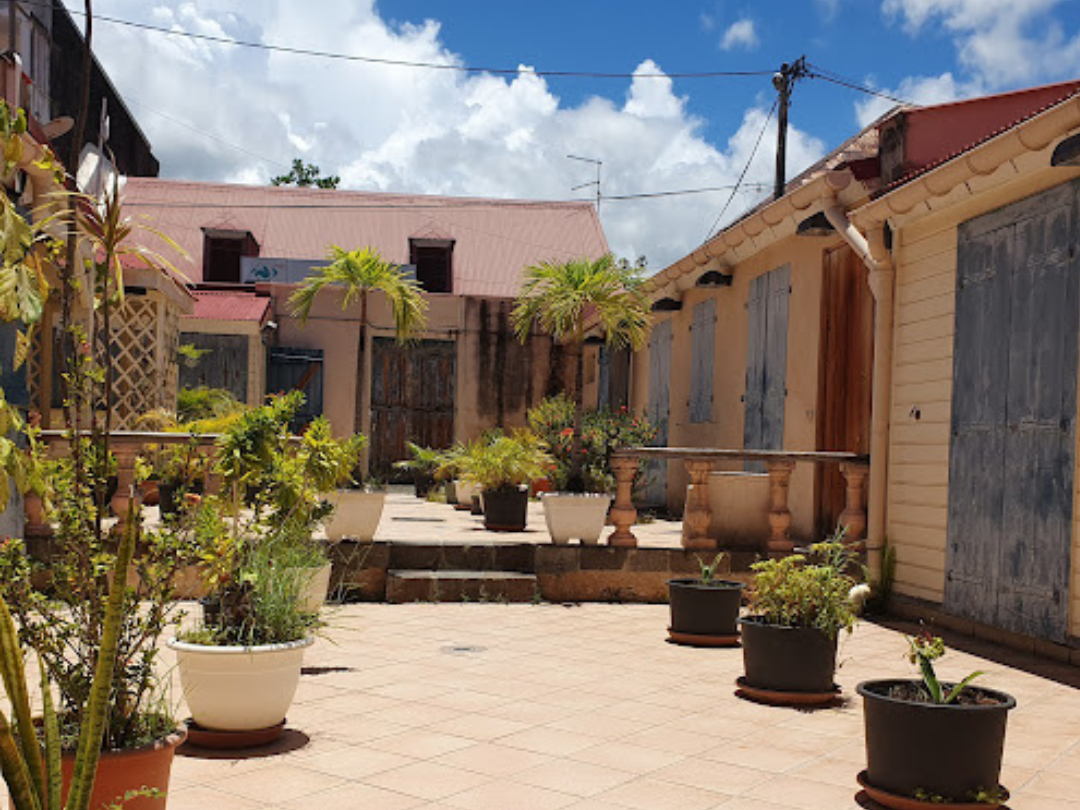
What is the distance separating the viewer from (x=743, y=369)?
12516mm

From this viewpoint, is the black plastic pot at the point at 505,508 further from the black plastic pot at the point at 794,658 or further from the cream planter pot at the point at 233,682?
the cream planter pot at the point at 233,682

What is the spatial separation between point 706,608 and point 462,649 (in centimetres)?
163

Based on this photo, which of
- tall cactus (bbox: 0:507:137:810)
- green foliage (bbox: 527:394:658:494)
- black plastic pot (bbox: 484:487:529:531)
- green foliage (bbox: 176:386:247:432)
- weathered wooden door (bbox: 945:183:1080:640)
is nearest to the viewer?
tall cactus (bbox: 0:507:137:810)

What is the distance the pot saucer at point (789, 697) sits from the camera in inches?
236

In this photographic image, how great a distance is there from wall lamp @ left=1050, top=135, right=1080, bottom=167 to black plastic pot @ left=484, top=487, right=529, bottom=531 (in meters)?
6.53

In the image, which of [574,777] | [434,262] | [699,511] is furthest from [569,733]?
[434,262]

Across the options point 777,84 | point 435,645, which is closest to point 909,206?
point 435,645

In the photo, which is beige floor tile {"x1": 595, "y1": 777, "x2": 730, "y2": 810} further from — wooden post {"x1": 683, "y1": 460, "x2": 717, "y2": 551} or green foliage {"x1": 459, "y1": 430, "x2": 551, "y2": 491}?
green foliage {"x1": 459, "y1": 430, "x2": 551, "y2": 491}

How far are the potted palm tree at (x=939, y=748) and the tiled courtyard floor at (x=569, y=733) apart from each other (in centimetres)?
23

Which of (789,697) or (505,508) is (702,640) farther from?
(505,508)

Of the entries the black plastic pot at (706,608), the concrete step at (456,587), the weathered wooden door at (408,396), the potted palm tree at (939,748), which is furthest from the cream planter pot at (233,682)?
the weathered wooden door at (408,396)

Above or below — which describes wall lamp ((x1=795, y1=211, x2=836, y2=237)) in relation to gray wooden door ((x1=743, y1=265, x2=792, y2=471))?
above

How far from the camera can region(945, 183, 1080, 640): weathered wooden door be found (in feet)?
22.4

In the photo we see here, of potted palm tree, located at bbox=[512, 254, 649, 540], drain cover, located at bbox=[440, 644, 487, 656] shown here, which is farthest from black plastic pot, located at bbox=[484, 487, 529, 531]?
drain cover, located at bbox=[440, 644, 487, 656]
